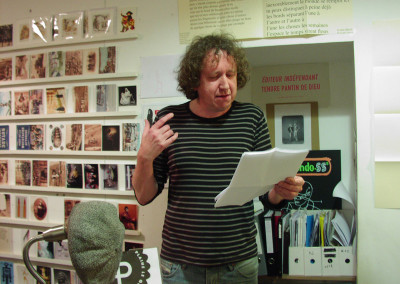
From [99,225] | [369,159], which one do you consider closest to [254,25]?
[369,159]

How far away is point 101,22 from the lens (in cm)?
150

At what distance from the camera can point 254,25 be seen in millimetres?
1337

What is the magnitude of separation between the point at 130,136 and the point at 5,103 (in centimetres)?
87

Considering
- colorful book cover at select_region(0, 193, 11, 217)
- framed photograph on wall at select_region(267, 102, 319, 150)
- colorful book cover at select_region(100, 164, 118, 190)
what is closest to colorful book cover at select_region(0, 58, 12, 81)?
colorful book cover at select_region(0, 193, 11, 217)

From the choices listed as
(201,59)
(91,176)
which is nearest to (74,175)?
(91,176)

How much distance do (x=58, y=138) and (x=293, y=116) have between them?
4.40ft

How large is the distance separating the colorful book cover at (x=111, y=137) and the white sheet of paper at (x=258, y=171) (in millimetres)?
870

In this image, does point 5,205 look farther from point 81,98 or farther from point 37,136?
point 81,98

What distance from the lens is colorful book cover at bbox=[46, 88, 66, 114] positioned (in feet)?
5.19

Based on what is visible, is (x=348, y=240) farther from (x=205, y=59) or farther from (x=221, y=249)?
(x=205, y=59)

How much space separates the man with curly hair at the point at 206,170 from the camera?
942 mm

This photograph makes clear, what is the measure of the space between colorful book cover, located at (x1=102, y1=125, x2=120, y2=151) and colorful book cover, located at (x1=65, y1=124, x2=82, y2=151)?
0.15m

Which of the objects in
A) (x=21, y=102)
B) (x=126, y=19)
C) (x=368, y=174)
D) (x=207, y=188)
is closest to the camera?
(x=207, y=188)

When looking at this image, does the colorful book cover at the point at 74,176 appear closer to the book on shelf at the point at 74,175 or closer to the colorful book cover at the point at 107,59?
the book on shelf at the point at 74,175
